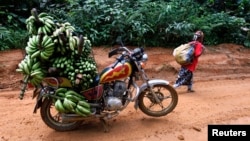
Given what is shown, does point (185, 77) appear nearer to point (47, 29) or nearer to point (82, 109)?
point (82, 109)

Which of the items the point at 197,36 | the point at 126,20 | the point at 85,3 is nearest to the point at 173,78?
the point at 197,36

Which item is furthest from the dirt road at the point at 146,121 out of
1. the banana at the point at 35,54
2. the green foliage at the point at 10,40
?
the green foliage at the point at 10,40

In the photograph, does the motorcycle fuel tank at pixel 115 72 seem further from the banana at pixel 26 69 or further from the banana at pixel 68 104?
the banana at pixel 26 69

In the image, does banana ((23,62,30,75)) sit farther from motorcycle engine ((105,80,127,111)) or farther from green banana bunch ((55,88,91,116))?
motorcycle engine ((105,80,127,111))

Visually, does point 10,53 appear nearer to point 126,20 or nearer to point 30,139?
point 126,20

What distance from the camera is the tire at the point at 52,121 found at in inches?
202

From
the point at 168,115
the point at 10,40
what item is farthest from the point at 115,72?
the point at 10,40

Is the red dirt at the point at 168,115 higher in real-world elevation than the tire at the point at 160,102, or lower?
lower

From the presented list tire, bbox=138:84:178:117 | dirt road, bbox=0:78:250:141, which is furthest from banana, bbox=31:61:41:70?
tire, bbox=138:84:178:117

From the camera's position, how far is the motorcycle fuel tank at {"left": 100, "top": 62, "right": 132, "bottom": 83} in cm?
502

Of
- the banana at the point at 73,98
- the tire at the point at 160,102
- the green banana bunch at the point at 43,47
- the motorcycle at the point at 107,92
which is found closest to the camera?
the green banana bunch at the point at 43,47

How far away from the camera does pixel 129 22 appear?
874 cm

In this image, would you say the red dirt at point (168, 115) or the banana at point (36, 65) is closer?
the banana at point (36, 65)

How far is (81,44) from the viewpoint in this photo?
458cm
